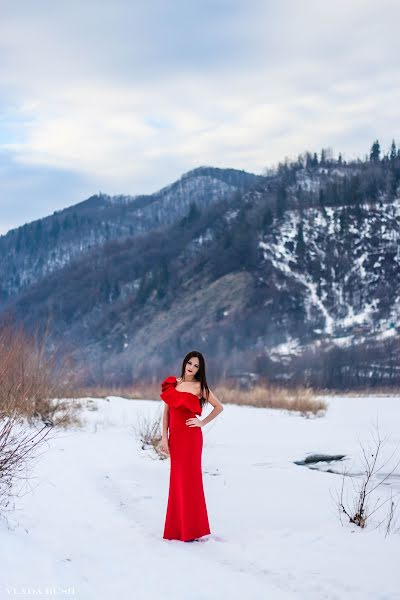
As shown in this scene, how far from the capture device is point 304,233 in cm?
9881

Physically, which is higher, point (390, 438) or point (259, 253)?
point (259, 253)

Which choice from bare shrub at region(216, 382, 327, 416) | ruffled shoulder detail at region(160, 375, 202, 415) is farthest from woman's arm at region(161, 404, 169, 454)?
bare shrub at region(216, 382, 327, 416)

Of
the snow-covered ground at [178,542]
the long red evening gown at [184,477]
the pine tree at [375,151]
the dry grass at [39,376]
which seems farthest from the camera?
the pine tree at [375,151]

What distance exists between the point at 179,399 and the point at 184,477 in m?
0.74

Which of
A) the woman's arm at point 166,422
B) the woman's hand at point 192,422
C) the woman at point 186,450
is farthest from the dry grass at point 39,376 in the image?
the woman's hand at point 192,422

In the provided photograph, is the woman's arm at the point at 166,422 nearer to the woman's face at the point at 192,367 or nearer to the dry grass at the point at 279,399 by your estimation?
the woman's face at the point at 192,367

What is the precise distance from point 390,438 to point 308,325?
6612 cm

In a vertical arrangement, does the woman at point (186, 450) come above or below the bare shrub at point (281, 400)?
above

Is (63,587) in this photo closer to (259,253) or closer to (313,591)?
(313,591)

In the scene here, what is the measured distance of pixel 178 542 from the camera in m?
7.44

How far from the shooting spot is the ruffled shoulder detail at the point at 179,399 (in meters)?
7.67

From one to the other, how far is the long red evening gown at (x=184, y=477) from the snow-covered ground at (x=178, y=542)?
0.18m

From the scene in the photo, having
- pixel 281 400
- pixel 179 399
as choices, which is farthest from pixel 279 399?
pixel 179 399

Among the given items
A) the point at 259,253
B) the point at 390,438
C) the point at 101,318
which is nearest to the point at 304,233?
the point at 259,253
